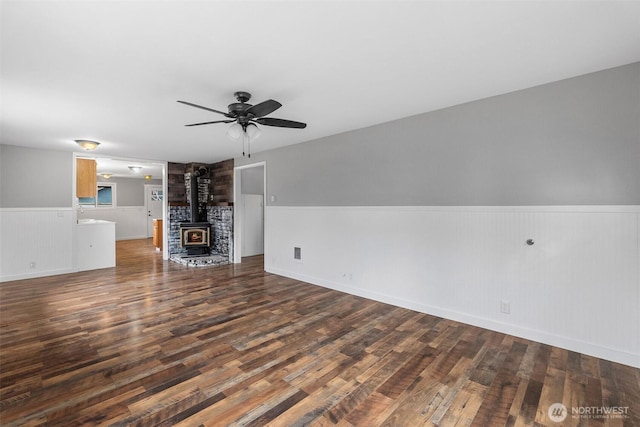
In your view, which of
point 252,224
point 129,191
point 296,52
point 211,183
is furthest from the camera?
point 129,191

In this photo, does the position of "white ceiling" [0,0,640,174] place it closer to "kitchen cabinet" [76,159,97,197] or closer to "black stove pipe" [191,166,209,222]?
"kitchen cabinet" [76,159,97,197]

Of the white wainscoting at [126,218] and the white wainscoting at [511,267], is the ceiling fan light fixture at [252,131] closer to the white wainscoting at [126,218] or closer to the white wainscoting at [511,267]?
the white wainscoting at [511,267]

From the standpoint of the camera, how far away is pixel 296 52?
7.04ft

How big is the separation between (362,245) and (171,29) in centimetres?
327

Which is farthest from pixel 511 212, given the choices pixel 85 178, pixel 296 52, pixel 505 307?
pixel 85 178

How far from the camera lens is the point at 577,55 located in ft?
7.29

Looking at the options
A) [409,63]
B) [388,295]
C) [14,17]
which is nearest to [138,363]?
[14,17]

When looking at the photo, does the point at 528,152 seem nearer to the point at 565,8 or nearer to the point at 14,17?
the point at 565,8

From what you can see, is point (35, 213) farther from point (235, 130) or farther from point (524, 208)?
point (524, 208)

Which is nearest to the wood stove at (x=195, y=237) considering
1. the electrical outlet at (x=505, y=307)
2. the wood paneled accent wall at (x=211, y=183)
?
the wood paneled accent wall at (x=211, y=183)

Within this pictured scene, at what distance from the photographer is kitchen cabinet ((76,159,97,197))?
19.1 feet

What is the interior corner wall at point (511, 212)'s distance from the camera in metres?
2.41

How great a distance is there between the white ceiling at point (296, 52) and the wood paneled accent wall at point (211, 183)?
3411 mm

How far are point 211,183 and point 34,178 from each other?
3.23 metres
